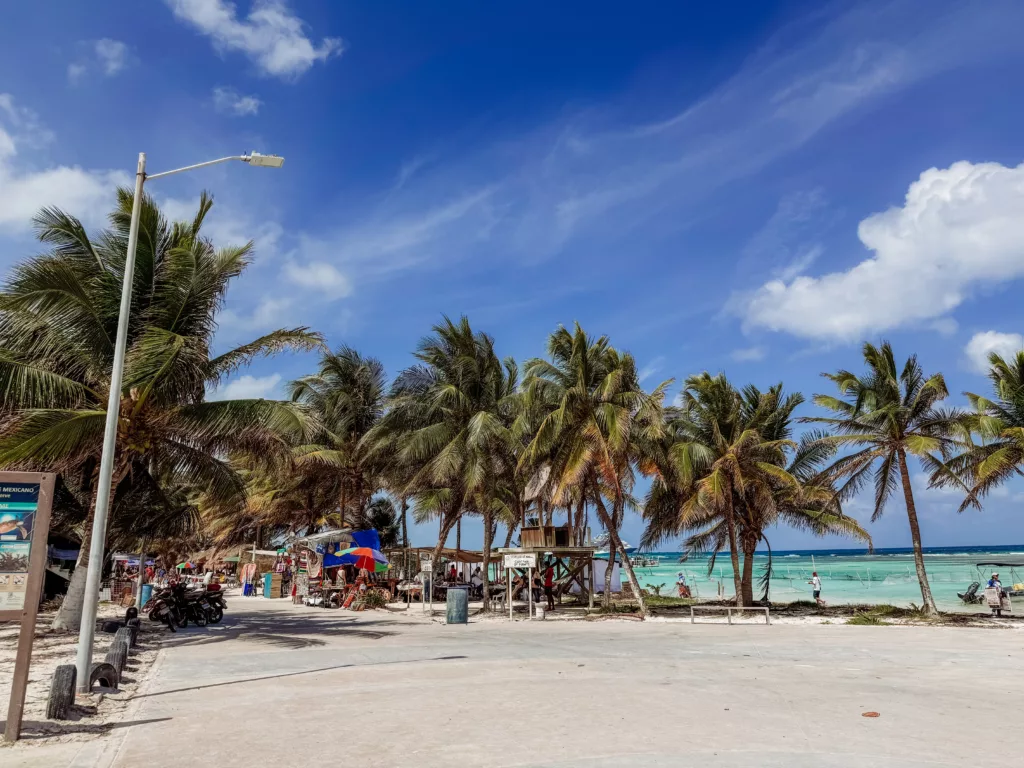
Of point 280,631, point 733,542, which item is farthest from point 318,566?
point 733,542

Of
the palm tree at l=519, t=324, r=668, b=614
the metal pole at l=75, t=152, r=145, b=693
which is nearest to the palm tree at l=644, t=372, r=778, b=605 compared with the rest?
the palm tree at l=519, t=324, r=668, b=614

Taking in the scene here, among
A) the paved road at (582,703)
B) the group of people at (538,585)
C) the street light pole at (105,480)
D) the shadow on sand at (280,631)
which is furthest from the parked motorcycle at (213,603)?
the street light pole at (105,480)

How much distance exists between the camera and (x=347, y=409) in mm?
34969

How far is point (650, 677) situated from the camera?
10.5 meters

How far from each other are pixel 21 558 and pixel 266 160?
6.23 m

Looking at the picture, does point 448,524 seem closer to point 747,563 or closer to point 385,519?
point 747,563

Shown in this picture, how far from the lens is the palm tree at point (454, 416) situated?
25.3 meters

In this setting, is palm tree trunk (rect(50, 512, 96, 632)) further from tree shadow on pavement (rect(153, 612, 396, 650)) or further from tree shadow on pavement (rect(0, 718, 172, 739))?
tree shadow on pavement (rect(0, 718, 172, 739))

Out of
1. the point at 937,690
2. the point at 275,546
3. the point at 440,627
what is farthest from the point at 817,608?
the point at 275,546

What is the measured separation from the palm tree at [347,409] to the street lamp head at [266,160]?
77.6 feet

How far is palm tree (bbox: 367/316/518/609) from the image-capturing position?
25.3 metres

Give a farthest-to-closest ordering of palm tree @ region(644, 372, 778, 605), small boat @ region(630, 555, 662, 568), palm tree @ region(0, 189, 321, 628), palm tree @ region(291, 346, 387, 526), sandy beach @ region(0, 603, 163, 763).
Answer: small boat @ region(630, 555, 662, 568), palm tree @ region(291, 346, 387, 526), palm tree @ region(644, 372, 778, 605), palm tree @ region(0, 189, 321, 628), sandy beach @ region(0, 603, 163, 763)

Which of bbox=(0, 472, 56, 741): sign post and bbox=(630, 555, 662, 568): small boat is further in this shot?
bbox=(630, 555, 662, 568): small boat

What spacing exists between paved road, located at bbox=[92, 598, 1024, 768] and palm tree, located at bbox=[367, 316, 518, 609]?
33.0 ft
